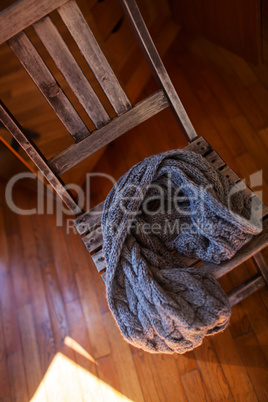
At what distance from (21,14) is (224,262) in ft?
2.54

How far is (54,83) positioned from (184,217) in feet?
1.64

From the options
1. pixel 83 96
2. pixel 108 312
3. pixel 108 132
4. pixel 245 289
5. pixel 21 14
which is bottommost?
pixel 245 289

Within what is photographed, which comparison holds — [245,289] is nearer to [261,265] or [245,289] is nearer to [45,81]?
[261,265]

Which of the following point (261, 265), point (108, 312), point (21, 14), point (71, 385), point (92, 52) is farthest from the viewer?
point (108, 312)

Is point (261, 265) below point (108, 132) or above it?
→ below

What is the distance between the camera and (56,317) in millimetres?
1523

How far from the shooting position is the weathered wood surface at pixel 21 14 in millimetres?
832

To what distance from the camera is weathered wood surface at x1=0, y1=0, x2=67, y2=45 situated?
0.83 metres

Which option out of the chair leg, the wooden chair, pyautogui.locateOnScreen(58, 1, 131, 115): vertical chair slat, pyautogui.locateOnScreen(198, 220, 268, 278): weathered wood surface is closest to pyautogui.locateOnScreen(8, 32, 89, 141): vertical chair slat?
the wooden chair

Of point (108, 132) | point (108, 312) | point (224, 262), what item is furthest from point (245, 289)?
point (108, 132)

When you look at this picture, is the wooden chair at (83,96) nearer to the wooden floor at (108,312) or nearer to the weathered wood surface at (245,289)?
the weathered wood surface at (245,289)

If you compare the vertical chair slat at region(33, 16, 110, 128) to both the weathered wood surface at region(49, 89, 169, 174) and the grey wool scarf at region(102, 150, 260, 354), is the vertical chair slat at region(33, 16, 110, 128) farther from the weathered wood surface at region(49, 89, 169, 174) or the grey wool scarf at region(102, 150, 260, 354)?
the grey wool scarf at region(102, 150, 260, 354)

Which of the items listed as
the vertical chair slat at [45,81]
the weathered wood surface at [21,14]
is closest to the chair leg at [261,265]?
the vertical chair slat at [45,81]

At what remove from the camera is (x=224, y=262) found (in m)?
0.90
